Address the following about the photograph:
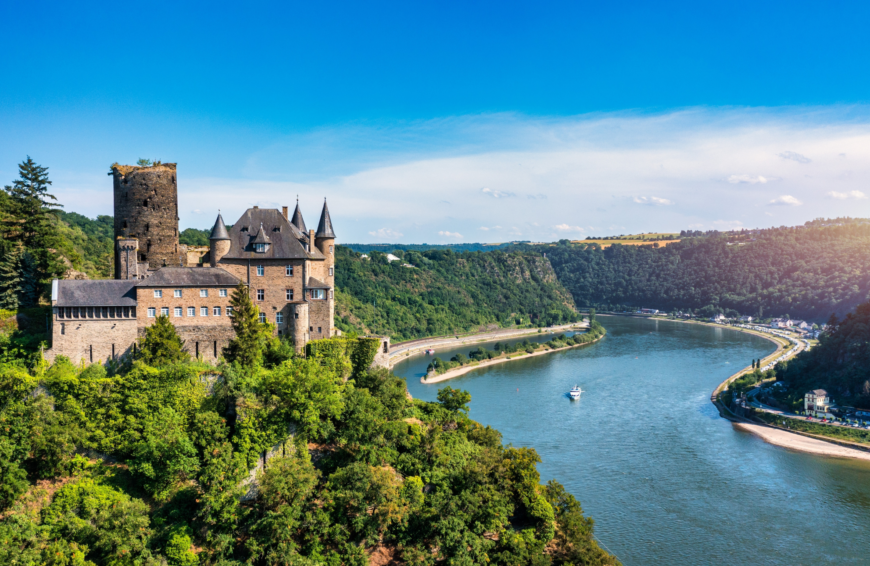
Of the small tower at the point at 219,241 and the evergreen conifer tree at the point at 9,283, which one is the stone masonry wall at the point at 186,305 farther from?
the evergreen conifer tree at the point at 9,283

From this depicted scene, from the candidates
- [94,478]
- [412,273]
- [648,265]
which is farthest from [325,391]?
[648,265]

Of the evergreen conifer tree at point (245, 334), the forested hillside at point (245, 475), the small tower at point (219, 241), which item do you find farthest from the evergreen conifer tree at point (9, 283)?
the evergreen conifer tree at point (245, 334)

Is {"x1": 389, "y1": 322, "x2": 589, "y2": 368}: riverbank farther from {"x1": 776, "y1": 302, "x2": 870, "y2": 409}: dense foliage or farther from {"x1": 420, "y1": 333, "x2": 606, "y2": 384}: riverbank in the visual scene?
{"x1": 776, "y1": 302, "x2": 870, "y2": 409}: dense foliage

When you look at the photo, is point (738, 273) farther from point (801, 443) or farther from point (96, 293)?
point (96, 293)

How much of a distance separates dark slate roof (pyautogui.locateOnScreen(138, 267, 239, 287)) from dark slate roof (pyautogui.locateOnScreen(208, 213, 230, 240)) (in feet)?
4.62

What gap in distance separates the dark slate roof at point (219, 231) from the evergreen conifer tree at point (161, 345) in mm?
4214

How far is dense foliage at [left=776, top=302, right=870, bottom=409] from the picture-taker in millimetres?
53975

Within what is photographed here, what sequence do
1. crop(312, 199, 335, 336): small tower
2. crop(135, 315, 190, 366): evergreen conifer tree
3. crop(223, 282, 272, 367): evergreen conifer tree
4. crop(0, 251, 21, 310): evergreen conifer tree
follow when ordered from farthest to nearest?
1. crop(312, 199, 335, 336): small tower
2. crop(0, 251, 21, 310): evergreen conifer tree
3. crop(223, 282, 272, 367): evergreen conifer tree
4. crop(135, 315, 190, 366): evergreen conifer tree

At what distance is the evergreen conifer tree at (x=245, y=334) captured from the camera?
1016 inches

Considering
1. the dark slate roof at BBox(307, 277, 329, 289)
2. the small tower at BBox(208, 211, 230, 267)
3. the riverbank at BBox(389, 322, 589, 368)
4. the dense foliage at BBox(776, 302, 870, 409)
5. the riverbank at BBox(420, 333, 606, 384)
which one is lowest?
the riverbank at BBox(420, 333, 606, 384)

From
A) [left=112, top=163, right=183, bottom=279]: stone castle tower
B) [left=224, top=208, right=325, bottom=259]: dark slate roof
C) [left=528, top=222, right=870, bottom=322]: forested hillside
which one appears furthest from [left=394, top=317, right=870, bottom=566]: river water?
[left=528, top=222, right=870, bottom=322]: forested hillside

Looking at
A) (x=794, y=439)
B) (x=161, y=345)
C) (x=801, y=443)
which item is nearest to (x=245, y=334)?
(x=161, y=345)

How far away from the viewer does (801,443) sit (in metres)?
46.6

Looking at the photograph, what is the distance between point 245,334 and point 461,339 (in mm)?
69580
